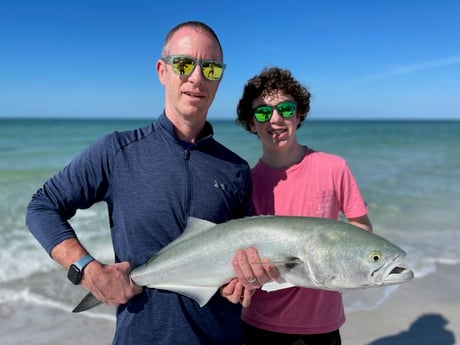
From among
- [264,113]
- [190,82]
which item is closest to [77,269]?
[190,82]

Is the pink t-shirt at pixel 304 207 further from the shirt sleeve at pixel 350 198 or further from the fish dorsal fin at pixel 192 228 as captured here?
the fish dorsal fin at pixel 192 228

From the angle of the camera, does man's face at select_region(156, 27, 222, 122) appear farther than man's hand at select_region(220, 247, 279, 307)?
Yes

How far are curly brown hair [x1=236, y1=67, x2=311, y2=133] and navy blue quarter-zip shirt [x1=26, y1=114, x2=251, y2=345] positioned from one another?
3.71ft

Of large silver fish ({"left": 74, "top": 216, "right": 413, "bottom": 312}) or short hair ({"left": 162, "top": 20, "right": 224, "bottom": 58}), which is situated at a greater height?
short hair ({"left": 162, "top": 20, "right": 224, "bottom": 58})

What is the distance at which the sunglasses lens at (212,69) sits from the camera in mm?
2836

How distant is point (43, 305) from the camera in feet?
19.9

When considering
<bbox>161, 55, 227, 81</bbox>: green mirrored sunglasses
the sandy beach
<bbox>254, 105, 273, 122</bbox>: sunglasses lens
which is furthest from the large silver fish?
the sandy beach

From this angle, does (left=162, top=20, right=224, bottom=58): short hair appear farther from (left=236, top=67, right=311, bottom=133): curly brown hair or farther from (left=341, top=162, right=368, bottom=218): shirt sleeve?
(left=341, top=162, right=368, bottom=218): shirt sleeve

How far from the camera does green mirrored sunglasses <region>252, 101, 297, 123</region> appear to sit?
358cm

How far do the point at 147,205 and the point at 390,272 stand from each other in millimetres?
1526

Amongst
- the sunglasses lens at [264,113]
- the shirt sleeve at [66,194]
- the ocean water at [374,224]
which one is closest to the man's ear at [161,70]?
the shirt sleeve at [66,194]

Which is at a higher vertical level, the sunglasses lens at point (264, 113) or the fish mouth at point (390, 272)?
the sunglasses lens at point (264, 113)

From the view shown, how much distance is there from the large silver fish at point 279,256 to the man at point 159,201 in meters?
0.08

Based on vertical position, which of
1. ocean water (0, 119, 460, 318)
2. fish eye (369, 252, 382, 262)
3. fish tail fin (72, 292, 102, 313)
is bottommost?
ocean water (0, 119, 460, 318)
